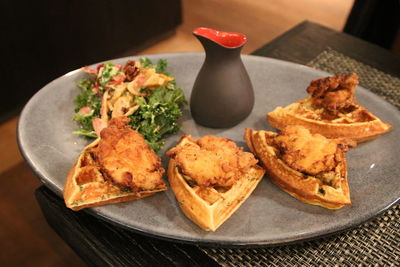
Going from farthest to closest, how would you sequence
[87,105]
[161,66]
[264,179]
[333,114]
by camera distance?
1. [161,66]
2. [87,105]
3. [333,114]
4. [264,179]

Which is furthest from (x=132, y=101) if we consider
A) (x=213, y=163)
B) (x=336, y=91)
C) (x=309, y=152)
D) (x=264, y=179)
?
(x=336, y=91)

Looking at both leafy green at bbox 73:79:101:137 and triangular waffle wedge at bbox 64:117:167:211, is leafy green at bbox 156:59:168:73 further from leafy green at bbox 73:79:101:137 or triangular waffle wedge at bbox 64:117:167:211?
triangular waffle wedge at bbox 64:117:167:211

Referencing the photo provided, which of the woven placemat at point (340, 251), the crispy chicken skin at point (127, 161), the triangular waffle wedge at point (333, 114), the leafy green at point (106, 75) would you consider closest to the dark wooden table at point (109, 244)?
the woven placemat at point (340, 251)

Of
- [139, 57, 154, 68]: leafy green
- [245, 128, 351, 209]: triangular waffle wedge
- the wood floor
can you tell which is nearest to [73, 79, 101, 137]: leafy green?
[139, 57, 154, 68]: leafy green

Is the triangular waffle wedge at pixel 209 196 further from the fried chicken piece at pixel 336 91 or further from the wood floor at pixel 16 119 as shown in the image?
the wood floor at pixel 16 119

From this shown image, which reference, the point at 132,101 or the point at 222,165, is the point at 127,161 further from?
the point at 132,101

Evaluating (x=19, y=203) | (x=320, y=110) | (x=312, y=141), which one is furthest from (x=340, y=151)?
(x=19, y=203)
